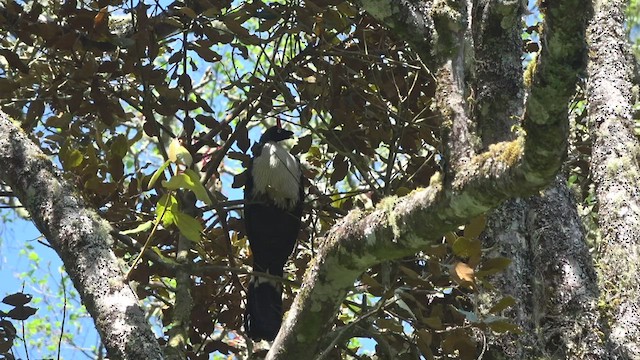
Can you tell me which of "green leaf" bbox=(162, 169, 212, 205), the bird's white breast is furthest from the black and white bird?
"green leaf" bbox=(162, 169, 212, 205)

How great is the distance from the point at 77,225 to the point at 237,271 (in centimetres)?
106

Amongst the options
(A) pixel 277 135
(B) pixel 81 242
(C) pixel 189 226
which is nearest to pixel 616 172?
(C) pixel 189 226

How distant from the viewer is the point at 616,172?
10.5 ft

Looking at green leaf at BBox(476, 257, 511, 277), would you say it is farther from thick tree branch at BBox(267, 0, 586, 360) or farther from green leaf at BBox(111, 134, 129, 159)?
green leaf at BBox(111, 134, 129, 159)

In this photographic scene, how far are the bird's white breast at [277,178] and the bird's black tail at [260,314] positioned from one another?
0.69 meters

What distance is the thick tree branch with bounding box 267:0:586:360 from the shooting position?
6.45 feet

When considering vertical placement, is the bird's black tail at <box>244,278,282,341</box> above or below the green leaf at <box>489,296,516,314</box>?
above

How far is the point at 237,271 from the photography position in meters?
3.74

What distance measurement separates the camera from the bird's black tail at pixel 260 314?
185 inches

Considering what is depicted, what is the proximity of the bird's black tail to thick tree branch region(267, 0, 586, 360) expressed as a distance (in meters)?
1.83

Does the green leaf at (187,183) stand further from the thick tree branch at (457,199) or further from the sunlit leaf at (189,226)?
the thick tree branch at (457,199)

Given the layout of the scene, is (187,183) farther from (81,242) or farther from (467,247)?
(467,247)

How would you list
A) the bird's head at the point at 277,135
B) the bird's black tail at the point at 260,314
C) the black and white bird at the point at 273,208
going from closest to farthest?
the bird's black tail at the point at 260,314
the black and white bird at the point at 273,208
the bird's head at the point at 277,135

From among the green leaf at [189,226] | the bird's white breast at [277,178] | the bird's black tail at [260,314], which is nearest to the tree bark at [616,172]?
the green leaf at [189,226]
